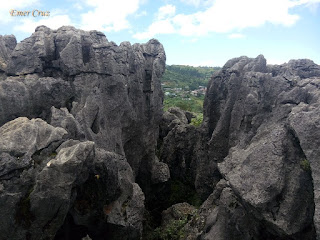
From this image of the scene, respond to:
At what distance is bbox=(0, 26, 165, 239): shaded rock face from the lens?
14.1 metres

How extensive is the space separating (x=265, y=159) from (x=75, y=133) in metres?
11.7

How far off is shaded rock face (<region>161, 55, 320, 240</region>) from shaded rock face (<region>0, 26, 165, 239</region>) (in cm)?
652

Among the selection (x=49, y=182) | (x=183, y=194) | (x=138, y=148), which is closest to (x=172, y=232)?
(x=183, y=194)

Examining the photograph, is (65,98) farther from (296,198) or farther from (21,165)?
(296,198)

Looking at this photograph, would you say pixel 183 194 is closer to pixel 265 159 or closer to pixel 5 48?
pixel 265 159

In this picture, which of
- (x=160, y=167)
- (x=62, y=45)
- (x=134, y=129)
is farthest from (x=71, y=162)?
(x=160, y=167)

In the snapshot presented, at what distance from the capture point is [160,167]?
116 feet

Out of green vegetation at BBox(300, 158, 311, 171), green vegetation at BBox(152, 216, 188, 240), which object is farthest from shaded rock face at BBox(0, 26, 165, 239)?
green vegetation at BBox(300, 158, 311, 171)

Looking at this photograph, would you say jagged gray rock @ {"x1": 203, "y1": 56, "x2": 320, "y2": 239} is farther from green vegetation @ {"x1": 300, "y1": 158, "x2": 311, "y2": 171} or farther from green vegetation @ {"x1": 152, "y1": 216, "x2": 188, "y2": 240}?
green vegetation @ {"x1": 152, "y1": 216, "x2": 188, "y2": 240}

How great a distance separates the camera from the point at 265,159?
1573cm

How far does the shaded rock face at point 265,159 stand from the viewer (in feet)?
46.1

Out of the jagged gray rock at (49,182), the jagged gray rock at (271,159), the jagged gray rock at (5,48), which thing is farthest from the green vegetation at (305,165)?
the jagged gray rock at (5,48)

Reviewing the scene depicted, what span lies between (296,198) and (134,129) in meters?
20.2

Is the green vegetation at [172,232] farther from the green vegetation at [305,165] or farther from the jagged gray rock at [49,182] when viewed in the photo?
the green vegetation at [305,165]
